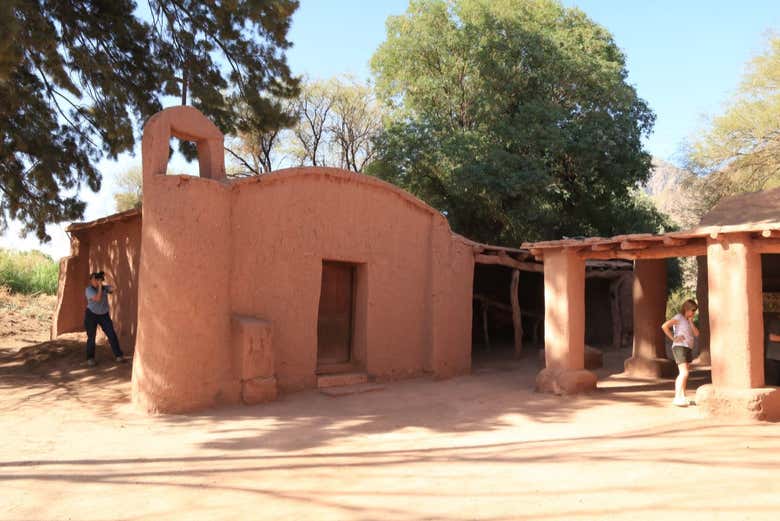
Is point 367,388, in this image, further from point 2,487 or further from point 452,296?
point 2,487

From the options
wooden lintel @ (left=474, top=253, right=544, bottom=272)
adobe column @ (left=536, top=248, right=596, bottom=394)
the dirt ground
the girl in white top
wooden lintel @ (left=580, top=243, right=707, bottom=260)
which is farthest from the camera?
wooden lintel @ (left=474, top=253, right=544, bottom=272)

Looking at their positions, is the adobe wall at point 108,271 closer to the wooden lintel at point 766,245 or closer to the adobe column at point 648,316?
the wooden lintel at point 766,245

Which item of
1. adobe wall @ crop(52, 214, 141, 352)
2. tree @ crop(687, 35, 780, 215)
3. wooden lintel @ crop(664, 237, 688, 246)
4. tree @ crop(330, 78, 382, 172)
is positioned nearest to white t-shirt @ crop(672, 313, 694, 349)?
wooden lintel @ crop(664, 237, 688, 246)

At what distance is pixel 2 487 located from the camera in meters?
4.54

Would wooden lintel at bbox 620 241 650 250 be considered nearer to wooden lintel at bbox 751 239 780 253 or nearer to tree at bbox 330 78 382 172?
wooden lintel at bbox 751 239 780 253

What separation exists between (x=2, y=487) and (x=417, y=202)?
23.3 ft

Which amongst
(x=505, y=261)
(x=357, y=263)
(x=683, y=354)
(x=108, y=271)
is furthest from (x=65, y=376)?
(x=683, y=354)

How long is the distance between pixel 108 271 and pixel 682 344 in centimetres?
915

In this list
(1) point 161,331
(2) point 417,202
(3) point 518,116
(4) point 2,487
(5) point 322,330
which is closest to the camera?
(4) point 2,487

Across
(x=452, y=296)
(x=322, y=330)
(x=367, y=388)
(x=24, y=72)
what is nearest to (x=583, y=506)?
(x=367, y=388)

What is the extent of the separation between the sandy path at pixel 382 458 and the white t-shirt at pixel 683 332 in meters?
0.87

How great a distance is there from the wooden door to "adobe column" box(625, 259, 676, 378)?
534 cm

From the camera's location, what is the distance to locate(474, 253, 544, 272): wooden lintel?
11.5 meters

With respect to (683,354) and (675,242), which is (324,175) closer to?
(675,242)
